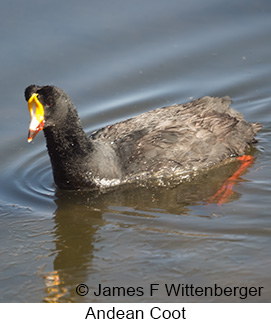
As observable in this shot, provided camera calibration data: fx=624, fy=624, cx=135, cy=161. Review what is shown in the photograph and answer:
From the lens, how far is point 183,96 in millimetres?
10109

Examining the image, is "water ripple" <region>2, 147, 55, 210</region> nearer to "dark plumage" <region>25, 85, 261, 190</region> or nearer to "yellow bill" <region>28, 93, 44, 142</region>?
"dark plumage" <region>25, 85, 261, 190</region>

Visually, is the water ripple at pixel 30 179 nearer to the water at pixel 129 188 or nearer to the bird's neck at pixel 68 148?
the water at pixel 129 188

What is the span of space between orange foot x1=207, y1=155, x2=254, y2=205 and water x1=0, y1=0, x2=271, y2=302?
4.1 inches

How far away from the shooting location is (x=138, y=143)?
25.9ft

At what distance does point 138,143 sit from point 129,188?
0.58 meters

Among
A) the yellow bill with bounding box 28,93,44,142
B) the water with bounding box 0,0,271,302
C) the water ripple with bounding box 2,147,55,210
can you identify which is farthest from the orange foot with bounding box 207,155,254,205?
the yellow bill with bounding box 28,93,44,142

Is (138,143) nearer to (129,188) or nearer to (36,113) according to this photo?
(129,188)

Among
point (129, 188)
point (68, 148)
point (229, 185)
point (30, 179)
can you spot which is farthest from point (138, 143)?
point (30, 179)

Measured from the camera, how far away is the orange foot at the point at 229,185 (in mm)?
7284

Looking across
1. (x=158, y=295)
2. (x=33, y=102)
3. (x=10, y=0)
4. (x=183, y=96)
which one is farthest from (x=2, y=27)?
(x=158, y=295)

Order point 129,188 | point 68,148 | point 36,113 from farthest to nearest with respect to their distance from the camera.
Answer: point 129,188
point 68,148
point 36,113

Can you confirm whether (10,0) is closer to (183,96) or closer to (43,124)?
(183,96)

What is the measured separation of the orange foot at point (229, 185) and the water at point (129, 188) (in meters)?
0.10

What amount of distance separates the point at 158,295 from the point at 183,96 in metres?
5.22
